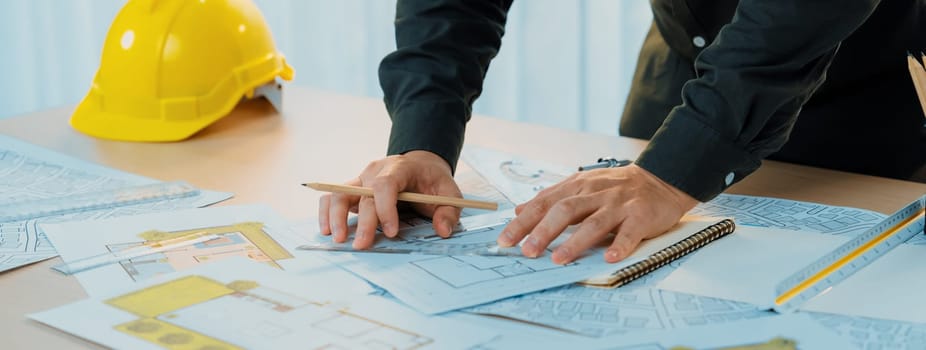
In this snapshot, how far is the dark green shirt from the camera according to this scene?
100cm

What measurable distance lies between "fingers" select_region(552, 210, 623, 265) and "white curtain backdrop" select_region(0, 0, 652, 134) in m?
1.63

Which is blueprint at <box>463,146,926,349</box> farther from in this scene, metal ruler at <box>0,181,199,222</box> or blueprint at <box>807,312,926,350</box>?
metal ruler at <box>0,181,199,222</box>

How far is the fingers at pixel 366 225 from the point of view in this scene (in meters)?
0.96

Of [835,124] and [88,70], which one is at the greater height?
[835,124]

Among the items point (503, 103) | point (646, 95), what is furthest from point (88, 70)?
point (646, 95)

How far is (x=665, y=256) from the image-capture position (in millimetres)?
887

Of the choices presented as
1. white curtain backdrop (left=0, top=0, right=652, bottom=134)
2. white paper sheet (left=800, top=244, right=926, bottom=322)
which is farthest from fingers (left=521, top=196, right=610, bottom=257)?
white curtain backdrop (left=0, top=0, right=652, bottom=134)

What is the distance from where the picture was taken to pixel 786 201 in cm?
110

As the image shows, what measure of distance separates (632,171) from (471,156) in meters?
0.35

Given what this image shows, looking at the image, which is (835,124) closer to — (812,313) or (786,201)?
(786,201)

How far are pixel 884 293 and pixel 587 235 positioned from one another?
0.24m

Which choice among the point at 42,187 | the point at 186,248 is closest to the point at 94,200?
the point at 42,187

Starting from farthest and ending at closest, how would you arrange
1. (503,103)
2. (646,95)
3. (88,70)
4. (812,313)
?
1. (88,70)
2. (503,103)
3. (646,95)
4. (812,313)

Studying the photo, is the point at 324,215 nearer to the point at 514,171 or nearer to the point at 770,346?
the point at 514,171
